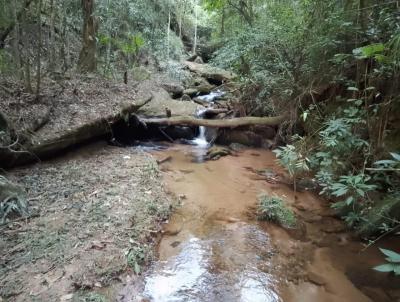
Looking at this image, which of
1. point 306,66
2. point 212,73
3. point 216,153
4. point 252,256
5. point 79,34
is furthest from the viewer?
point 212,73

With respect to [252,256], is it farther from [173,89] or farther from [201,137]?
[173,89]

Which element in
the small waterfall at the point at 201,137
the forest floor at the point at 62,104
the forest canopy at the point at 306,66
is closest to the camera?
the forest canopy at the point at 306,66

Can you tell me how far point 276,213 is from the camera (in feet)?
15.7

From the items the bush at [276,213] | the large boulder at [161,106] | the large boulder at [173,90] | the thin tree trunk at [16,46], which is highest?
the thin tree trunk at [16,46]

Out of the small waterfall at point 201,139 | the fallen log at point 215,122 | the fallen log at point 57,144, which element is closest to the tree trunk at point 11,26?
the fallen log at point 57,144

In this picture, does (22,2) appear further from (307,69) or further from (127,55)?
(127,55)

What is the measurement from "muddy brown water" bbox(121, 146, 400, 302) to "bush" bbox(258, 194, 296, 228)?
126mm

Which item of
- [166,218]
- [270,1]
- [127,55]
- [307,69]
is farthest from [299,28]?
[127,55]

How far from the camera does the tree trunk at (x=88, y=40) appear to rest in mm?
7746

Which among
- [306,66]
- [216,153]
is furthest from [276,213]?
[306,66]

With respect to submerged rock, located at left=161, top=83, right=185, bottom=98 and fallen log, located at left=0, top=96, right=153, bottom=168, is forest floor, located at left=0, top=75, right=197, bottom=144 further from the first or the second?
submerged rock, located at left=161, top=83, right=185, bottom=98

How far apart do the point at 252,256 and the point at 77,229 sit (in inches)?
83.9

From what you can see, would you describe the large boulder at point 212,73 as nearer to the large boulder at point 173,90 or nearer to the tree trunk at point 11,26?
the large boulder at point 173,90

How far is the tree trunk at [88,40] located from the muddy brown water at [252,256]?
4515 millimetres
